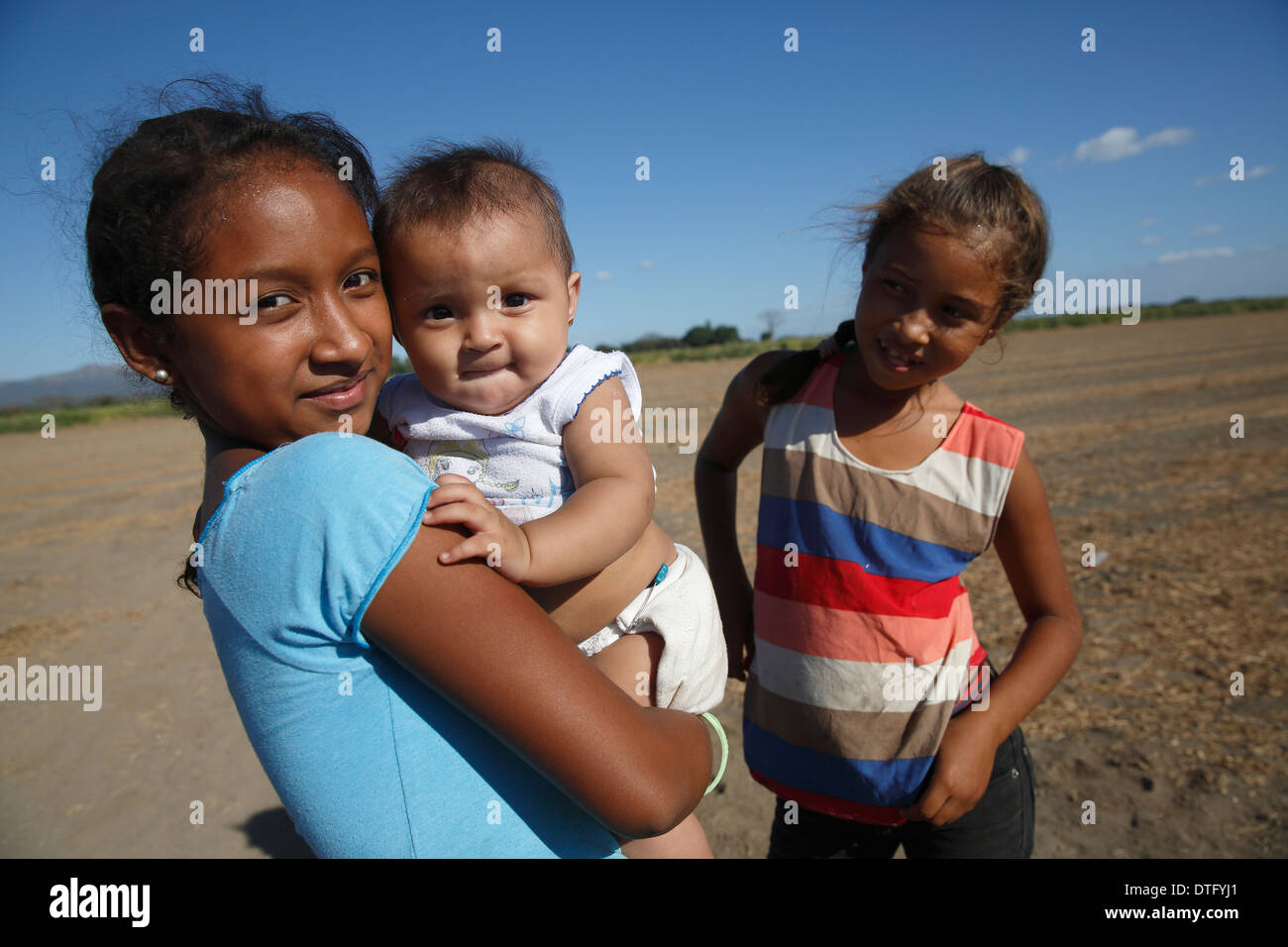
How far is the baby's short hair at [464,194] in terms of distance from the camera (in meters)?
1.70

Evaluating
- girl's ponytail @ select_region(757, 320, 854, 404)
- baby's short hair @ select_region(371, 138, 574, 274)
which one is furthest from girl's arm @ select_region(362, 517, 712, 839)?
girl's ponytail @ select_region(757, 320, 854, 404)

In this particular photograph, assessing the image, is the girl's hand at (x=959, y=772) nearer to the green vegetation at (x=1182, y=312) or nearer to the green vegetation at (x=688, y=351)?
the green vegetation at (x=688, y=351)

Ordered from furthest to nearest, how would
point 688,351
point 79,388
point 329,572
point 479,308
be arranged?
point 688,351 → point 79,388 → point 479,308 → point 329,572

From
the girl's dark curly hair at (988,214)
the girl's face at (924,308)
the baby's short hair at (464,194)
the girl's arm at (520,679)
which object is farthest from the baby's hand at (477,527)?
the girl's dark curly hair at (988,214)

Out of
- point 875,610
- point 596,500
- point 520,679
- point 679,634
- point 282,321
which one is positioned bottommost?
point 875,610

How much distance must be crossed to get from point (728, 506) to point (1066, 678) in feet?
11.7

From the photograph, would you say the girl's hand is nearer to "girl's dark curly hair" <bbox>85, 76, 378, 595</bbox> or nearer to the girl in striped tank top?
the girl in striped tank top

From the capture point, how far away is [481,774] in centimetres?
126

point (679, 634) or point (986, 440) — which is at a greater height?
point (986, 440)

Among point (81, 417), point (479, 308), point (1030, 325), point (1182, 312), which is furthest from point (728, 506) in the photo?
point (1182, 312)

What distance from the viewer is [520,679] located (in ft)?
3.80

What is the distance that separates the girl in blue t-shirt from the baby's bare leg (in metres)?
0.31

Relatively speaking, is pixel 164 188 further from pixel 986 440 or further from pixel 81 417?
pixel 81 417
